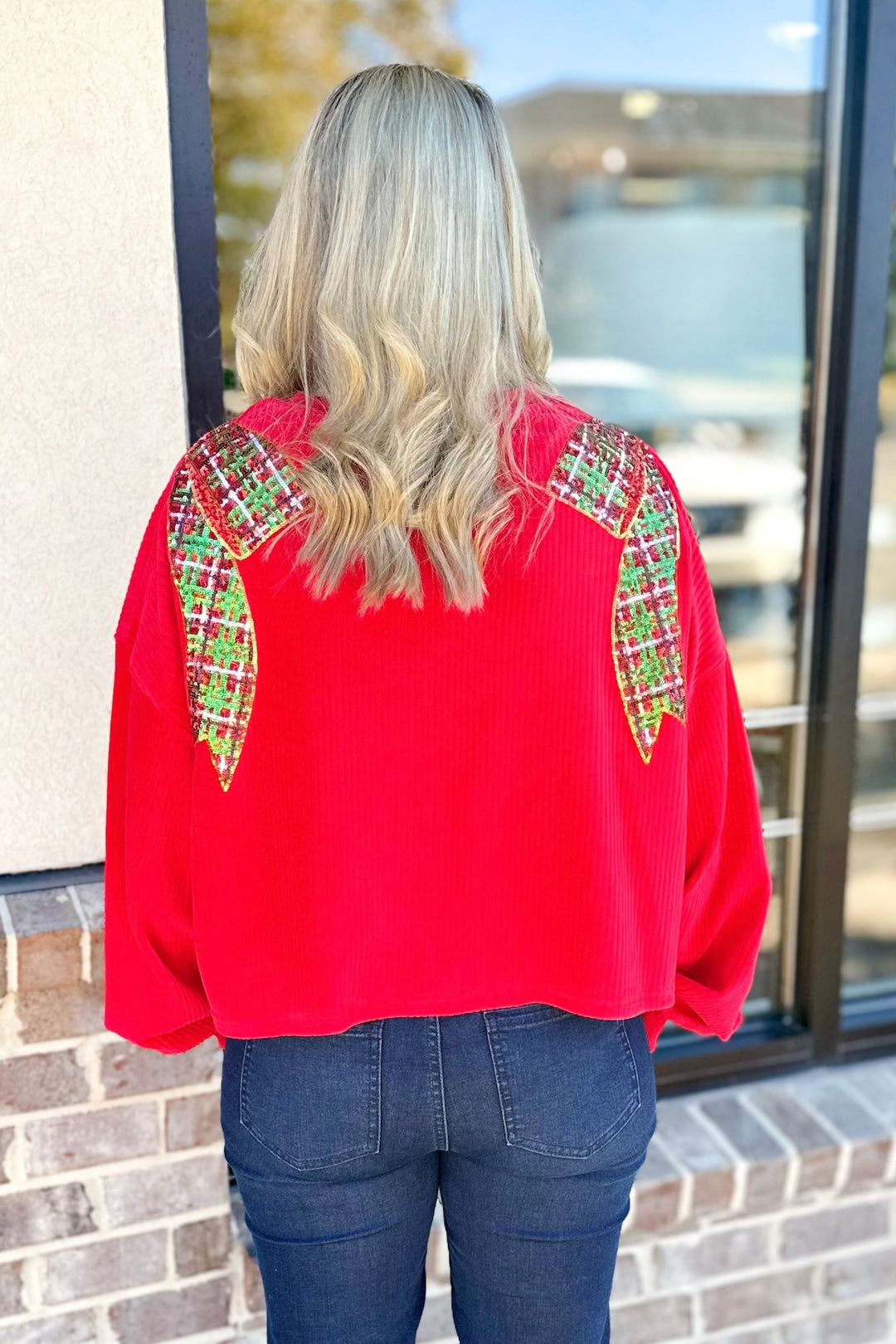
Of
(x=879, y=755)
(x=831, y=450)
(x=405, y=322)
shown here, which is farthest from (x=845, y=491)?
(x=405, y=322)

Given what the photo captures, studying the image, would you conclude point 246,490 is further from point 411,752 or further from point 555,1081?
point 555,1081

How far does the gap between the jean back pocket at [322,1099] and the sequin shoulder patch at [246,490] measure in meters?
0.53

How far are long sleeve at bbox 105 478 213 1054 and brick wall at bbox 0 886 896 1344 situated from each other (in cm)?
34

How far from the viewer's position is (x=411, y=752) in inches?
49.9

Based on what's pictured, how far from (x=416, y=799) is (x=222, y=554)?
0.32m

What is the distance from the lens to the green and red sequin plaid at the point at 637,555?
126 centimetres

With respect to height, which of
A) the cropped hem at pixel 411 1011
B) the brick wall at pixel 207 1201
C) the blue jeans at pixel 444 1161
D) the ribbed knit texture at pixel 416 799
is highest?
the ribbed knit texture at pixel 416 799

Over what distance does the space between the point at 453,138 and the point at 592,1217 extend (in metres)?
1.15

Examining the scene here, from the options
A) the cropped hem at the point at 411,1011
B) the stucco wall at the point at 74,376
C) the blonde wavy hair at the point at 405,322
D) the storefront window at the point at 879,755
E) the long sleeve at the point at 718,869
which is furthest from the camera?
the storefront window at the point at 879,755

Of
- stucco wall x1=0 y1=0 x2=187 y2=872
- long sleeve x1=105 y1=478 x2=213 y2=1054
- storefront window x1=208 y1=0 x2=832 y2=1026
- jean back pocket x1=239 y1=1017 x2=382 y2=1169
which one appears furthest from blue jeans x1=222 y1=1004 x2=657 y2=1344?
storefront window x1=208 y1=0 x2=832 y2=1026

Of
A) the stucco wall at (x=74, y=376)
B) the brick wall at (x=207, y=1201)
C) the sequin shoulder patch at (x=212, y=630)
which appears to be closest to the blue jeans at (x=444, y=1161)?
the sequin shoulder patch at (x=212, y=630)

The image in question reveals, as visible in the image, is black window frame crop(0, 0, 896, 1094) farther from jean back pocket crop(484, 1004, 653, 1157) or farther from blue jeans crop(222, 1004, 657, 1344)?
jean back pocket crop(484, 1004, 653, 1157)

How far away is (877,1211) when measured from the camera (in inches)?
90.0

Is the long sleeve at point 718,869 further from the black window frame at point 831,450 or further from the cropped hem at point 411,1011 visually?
the black window frame at point 831,450
